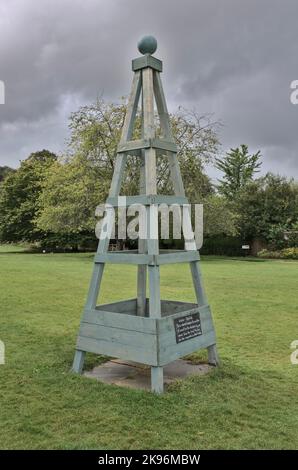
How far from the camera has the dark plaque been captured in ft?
13.6

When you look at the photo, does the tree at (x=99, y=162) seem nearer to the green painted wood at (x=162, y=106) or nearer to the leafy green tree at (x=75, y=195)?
the leafy green tree at (x=75, y=195)

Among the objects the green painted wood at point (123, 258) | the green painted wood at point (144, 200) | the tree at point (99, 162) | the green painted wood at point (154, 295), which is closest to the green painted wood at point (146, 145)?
the green painted wood at point (144, 200)

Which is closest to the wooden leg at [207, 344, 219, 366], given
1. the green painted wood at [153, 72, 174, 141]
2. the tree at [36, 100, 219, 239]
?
the green painted wood at [153, 72, 174, 141]

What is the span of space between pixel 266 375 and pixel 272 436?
1.46m

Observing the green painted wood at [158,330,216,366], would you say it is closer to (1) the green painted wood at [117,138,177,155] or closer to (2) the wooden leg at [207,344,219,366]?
(2) the wooden leg at [207,344,219,366]

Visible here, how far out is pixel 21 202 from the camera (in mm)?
36125

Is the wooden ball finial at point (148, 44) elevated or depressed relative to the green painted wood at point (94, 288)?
elevated

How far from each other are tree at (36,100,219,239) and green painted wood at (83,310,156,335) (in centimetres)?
1683

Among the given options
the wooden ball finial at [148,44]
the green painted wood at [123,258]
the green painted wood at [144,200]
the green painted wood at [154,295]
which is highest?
the wooden ball finial at [148,44]

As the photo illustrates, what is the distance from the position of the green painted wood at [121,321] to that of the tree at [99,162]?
55.2 feet

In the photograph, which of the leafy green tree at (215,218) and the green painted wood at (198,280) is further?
the leafy green tree at (215,218)

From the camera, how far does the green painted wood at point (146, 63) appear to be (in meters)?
4.41

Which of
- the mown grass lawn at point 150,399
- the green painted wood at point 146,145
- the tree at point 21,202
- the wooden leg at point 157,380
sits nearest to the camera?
the mown grass lawn at point 150,399

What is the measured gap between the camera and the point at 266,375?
4.59m
